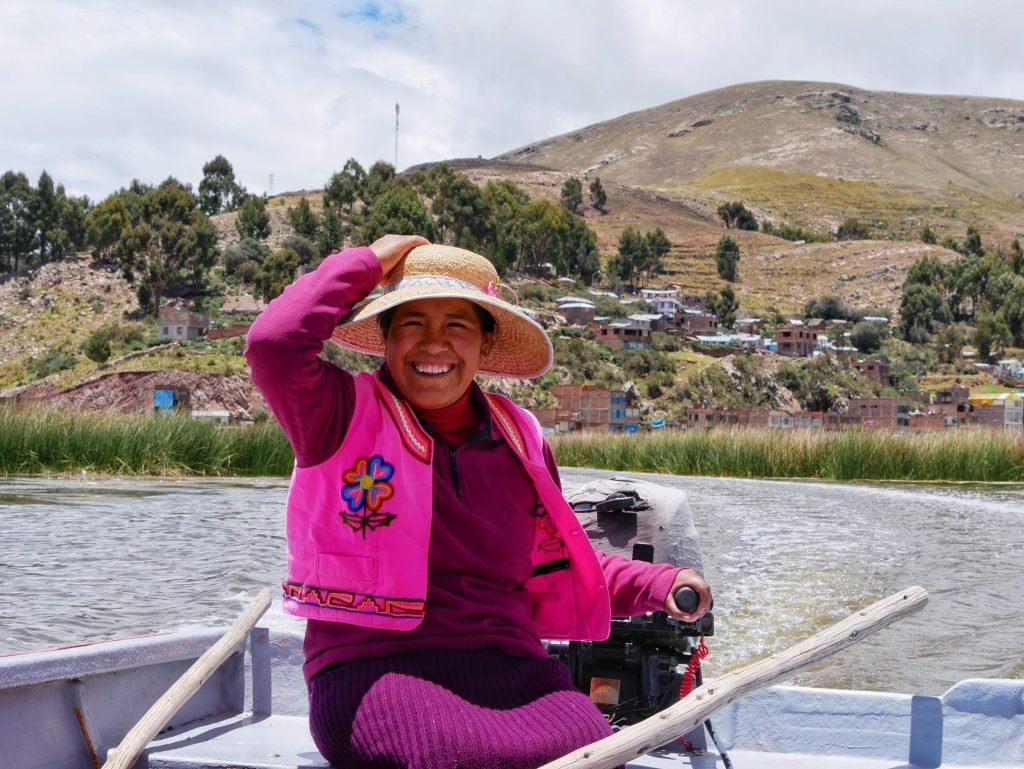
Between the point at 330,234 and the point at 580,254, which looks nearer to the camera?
the point at 330,234

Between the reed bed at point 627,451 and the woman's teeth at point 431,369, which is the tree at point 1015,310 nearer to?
the reed bed at point 627,451

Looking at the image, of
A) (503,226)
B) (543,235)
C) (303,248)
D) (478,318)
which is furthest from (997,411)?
(478,318)

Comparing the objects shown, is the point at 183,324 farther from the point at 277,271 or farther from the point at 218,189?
the point at 218,189

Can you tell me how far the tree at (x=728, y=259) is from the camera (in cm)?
11490

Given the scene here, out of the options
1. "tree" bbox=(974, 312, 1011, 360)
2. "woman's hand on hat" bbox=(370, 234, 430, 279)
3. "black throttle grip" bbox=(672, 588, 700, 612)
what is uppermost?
"tree" bbox=(974, 312, 1011, 360)

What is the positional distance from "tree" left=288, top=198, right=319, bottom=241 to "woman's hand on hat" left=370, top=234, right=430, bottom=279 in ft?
306

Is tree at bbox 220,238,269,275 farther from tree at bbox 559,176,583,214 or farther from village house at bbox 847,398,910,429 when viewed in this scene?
tree at bbox 559,176,583,214

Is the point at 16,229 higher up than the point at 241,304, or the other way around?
the point at 16,229

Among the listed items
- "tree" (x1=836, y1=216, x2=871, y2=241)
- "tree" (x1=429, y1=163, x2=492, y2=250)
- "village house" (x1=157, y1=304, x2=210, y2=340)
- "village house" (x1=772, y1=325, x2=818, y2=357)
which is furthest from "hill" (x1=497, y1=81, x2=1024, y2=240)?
"village house" (x1=157, y1=304, x2=210, y2=340)

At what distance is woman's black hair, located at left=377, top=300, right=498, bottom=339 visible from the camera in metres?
2.52

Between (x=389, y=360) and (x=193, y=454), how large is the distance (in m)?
14.9

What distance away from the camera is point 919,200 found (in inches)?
6122

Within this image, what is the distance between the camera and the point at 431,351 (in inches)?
94.7

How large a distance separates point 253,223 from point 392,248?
9723 centimetres
